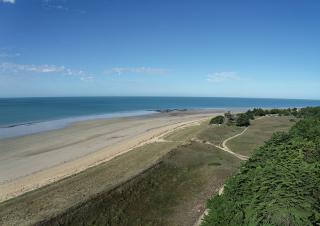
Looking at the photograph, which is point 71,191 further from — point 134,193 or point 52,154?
point 52,154

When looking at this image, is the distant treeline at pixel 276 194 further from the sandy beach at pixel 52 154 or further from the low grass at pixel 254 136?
the low grass at pixel 254 136

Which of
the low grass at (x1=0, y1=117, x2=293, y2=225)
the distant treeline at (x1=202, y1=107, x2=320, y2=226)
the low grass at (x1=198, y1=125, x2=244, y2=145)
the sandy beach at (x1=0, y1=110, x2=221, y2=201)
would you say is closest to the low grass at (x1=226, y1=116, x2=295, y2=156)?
the low grass at (x1=198, y1=125, x2=244, y2=145)

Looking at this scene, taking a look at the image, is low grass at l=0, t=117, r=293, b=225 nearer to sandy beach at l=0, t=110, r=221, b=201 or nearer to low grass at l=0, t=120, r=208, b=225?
low grass at l=0, t=120, r=208, b=225

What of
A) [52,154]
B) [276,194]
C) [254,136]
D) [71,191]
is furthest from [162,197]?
[254,136]

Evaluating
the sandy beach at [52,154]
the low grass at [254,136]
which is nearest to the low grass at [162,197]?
the low grass at [254,136]

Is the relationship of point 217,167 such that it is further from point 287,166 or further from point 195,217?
point 287,166

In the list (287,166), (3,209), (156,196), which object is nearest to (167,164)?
(156,196)

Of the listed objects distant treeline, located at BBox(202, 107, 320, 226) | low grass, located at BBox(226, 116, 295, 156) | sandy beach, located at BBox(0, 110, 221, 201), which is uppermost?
distant treeline, located at BBox(202, 107, 320, 226)
